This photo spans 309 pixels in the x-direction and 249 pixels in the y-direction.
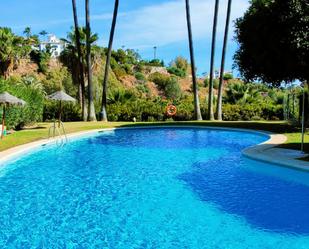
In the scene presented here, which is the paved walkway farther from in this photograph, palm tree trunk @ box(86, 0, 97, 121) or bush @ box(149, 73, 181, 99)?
bush @ box(149, 73, 181, 99)

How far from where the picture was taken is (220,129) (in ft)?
86.3

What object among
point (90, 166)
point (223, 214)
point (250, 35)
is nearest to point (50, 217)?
point (223, 214)

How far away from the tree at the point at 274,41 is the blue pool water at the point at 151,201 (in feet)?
24.4

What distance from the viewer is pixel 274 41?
21.3m

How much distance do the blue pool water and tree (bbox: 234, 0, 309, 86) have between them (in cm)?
743

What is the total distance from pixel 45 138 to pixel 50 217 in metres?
11.5

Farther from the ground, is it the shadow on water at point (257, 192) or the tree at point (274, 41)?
the tree at point (274, 41)

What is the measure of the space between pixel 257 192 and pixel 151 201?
2.83m

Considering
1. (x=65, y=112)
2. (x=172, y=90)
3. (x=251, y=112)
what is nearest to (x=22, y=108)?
(x=65, y=112)

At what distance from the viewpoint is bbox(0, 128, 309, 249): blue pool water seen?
22.9ft

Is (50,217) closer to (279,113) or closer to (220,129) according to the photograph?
(220,129)

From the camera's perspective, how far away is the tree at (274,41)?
20062 millimetres

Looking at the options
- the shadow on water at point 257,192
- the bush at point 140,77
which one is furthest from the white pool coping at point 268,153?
the bush at point 140,77

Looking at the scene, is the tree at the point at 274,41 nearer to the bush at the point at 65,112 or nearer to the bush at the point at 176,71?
the bush at the point at 65,112
